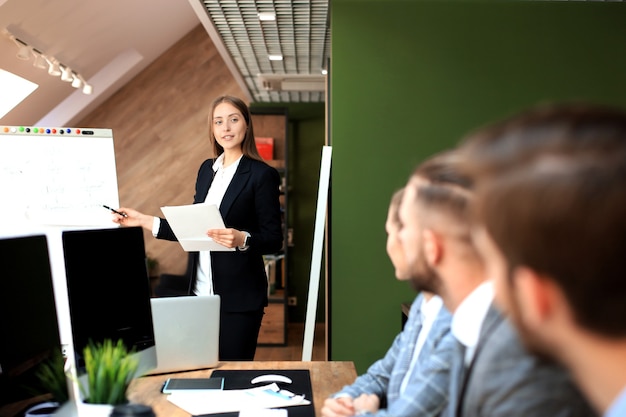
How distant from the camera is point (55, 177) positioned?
2.46 m

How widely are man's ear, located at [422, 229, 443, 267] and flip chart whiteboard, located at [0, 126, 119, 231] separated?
1661 millimetres

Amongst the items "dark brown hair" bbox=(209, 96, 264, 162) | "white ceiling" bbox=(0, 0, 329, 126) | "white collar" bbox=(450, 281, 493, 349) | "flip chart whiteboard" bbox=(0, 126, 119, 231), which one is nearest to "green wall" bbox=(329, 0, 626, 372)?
"white ceiling" bbox=(0, 0, 329, 126)

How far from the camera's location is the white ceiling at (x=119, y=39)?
3789mm

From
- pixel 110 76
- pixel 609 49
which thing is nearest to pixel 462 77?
pixel 609 49

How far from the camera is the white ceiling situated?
149 inches

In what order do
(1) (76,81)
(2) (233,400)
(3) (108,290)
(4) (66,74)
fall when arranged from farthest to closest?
(1) (76,81), (4) (66,74), (2) (233,400), (3) (108,290)

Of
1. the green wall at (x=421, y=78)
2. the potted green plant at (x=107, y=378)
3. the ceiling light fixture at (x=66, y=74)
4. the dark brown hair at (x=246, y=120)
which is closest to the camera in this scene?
the potted green plant at (x=107, y=378)

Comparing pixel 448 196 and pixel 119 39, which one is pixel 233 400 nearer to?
pixel 448 196

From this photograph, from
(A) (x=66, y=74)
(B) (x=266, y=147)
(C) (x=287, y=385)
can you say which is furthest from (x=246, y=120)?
(B) (x=266, y=147)

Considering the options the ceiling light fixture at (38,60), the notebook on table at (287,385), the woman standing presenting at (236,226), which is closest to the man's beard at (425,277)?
the notebook on table at (287,385)

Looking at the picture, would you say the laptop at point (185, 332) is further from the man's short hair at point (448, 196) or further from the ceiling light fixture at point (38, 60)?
the ceiling light fixture at point (38, 60)

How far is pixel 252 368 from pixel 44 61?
3.35 metres

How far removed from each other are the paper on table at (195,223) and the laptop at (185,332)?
0.54 meters

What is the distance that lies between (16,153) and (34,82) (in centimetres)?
278
